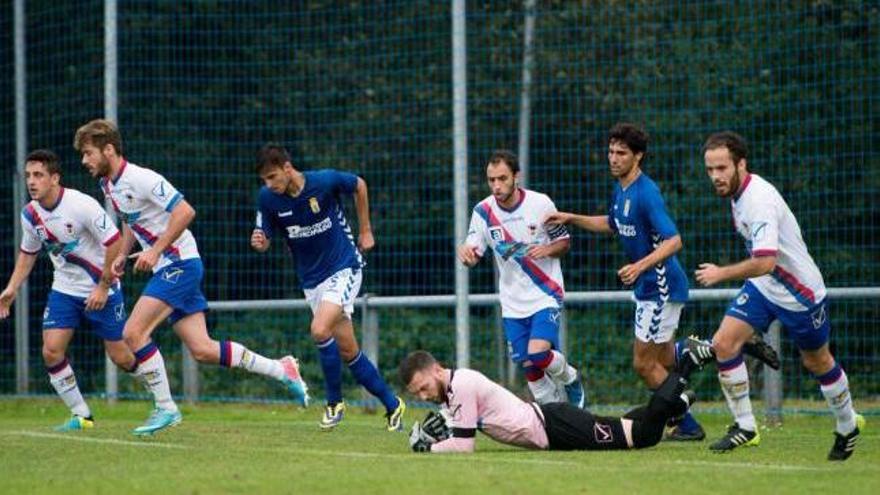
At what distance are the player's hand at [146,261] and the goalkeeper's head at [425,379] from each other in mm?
2211

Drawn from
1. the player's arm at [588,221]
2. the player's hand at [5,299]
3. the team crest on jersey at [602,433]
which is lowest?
the team crest on jersey at [602,433]

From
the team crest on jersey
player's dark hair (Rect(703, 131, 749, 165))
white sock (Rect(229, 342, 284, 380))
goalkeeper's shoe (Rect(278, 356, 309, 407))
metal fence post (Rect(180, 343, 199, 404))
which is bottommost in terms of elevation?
metal fence post (Rect(180, 343, 199, 404))

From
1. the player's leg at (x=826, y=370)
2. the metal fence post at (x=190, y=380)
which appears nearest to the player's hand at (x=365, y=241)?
the player's leg at (x=826, y=370)

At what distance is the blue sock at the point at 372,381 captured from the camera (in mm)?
13938

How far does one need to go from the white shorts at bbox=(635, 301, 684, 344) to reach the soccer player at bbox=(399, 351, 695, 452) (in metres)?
1.21

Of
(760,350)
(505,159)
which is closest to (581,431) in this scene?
(760,350)

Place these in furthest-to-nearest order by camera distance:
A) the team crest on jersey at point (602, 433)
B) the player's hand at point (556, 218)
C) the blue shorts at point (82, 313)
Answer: the blue shorts at point (82, 313), the player's hand at point (556, 218), the team crest on jersey at point (602, 433)

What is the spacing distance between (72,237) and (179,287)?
1.11 meters

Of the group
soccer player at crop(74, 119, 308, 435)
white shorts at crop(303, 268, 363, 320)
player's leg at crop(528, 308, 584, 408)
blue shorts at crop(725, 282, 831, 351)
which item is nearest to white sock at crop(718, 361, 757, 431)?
blue shorts at crop(725, 282, 831, 351)

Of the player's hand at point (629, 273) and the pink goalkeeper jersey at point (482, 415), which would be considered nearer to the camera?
the pink goalkeeper jersey at point (482, 415)

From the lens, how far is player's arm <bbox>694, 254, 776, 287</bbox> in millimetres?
10227

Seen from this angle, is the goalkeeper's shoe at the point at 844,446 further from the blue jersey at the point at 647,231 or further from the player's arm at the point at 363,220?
the player's arm at the point at 363,220

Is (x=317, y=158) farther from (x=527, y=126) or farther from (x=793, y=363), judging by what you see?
(x=793, y=363)

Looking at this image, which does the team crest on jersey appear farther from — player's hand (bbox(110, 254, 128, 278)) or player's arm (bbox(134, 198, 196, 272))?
player's hand (bbox(110, 254, 128, 278))
